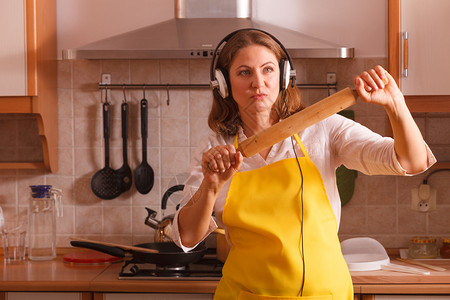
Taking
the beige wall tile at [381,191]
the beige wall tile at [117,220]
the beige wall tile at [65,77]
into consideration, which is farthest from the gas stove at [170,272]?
the beige wall tile at [65,77]

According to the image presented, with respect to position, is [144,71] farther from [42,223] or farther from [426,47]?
[426,47]

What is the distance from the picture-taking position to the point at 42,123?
91.1 inches

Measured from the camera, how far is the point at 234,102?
1543 millimetres

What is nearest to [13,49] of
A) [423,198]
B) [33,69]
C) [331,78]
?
[33,69]

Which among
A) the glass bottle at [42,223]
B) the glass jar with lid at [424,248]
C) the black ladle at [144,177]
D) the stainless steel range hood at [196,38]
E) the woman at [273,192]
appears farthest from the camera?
the black ladle at [144,177]

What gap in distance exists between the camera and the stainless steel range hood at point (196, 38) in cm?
215

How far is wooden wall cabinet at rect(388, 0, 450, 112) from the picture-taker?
2.11 meters

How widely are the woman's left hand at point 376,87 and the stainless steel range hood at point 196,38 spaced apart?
1041 millimetres

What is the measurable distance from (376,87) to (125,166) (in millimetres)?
1571

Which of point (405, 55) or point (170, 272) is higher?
point (405, 55)

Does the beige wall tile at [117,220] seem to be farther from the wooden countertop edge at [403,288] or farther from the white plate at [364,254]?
the wooden countertop edge at [403,288]

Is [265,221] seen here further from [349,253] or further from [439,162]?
[439,162]

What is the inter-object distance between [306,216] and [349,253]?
0.97 meters

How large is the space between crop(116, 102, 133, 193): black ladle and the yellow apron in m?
1.09
